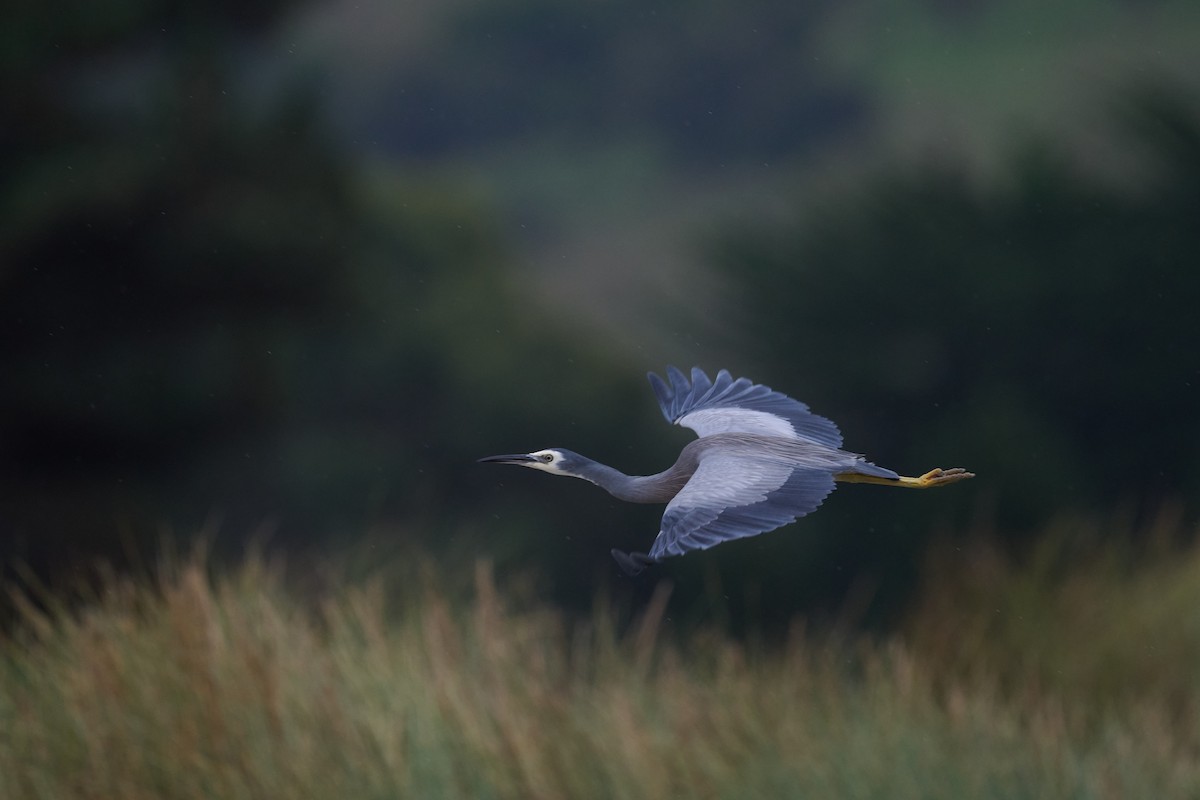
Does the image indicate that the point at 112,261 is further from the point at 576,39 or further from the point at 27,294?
the point at 576,39

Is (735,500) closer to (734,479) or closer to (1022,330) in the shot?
(734,479)

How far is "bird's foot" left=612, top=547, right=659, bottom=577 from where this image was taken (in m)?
1.07

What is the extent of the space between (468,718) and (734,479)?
9.49 ft

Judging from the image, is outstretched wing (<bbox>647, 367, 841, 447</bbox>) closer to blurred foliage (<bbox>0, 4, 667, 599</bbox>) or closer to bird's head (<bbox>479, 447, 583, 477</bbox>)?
bird's head (<bbox>479, 447, 583, 477</bbox>)

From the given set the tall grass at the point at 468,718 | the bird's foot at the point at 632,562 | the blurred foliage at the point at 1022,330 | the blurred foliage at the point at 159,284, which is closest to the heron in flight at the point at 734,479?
the bird's foot at the point at 632,562

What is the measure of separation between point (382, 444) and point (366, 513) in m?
1.46

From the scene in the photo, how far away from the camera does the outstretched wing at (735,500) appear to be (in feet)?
3.62

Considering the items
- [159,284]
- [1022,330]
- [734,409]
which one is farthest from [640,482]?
[1022,330]

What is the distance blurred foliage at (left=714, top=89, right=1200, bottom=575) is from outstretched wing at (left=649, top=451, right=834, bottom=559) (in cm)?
827

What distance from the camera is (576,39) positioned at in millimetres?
26219

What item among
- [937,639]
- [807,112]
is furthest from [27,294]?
[807,112]

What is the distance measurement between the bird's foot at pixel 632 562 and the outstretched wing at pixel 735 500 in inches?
0.6

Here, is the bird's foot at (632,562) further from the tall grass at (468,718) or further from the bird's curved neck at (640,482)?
the tall grass at (468,718)

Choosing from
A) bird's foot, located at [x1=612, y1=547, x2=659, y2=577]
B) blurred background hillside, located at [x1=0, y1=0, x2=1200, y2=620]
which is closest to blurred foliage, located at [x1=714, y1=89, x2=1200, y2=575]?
blurred background hillside, located at [x1=0, y1=0, x2=1200, y2=620]
